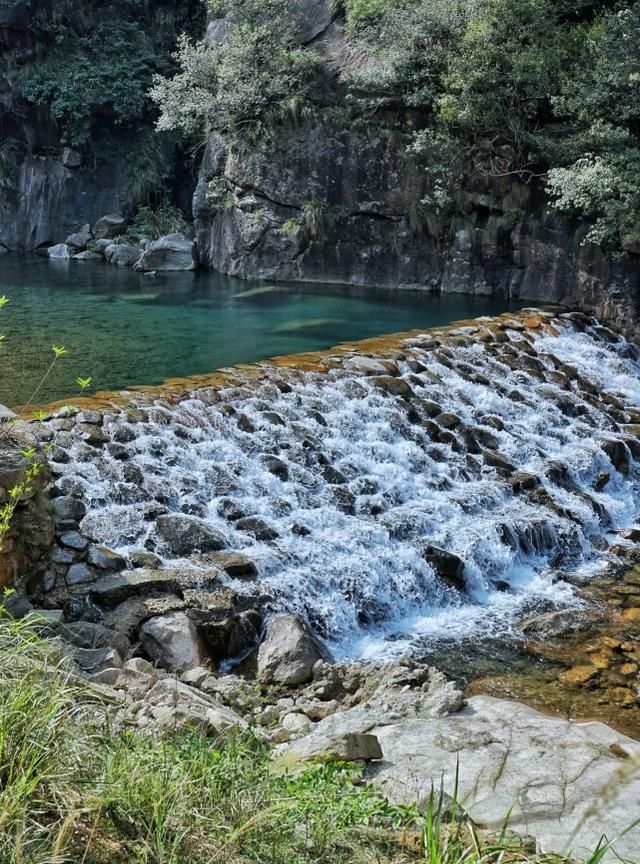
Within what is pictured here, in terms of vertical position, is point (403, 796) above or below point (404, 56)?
below

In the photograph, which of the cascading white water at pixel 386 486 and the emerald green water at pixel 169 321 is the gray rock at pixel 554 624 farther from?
the emerald green water at pixel 169 321

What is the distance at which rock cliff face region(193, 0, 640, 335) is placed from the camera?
15.7m

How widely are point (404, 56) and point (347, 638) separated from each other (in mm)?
13185

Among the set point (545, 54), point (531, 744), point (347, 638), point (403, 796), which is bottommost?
point (347, 638)

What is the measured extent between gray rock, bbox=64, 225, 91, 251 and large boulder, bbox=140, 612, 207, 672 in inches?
782

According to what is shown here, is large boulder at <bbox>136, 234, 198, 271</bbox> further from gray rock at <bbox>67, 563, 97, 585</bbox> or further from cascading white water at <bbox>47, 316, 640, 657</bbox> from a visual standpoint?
gray rock at <bbox>67, 563, 97, 585</bbox>

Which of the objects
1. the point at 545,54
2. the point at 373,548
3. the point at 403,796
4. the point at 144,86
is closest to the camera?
the point at 403,796

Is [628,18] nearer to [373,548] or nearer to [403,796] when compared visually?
[373,548]

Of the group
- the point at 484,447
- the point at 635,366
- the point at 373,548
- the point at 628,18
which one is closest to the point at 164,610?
the point at 373,548

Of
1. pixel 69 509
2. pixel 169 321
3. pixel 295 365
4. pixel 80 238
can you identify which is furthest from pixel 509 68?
pixel 80 238

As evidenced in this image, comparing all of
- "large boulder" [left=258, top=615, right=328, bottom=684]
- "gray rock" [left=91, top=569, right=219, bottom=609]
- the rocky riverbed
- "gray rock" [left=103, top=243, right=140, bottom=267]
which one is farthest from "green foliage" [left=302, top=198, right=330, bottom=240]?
"large boulder" [left=258, top=615, right=328, bottom=684]

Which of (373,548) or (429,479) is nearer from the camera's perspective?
(373,548)

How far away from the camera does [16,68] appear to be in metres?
23.7

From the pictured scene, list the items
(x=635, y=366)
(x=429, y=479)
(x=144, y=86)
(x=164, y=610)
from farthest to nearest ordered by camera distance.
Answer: (x=144, y=86) → (x=635, y=366) → (x=429, y=479) → (x=164, y=610)
